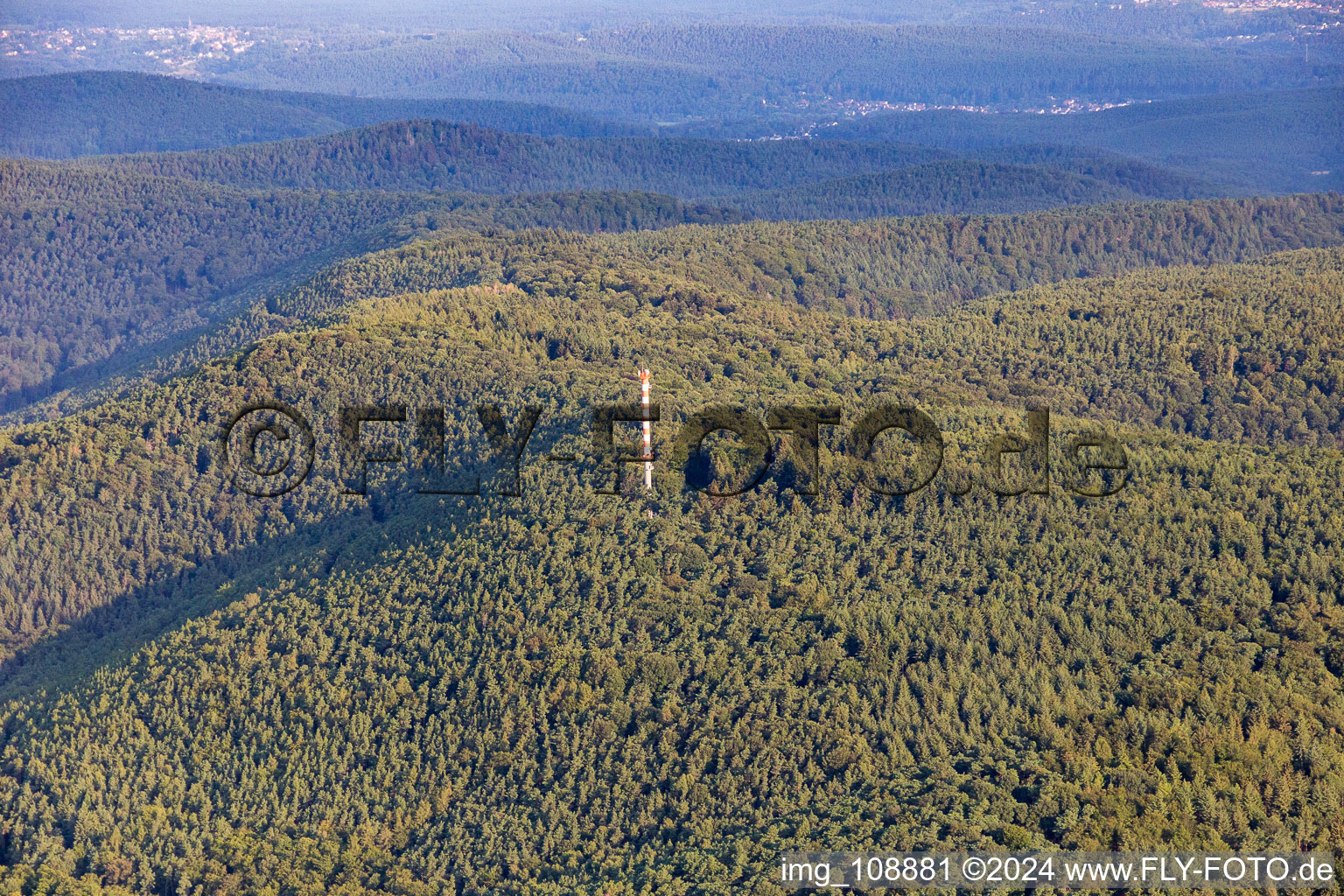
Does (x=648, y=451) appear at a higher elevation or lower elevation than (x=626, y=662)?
higher

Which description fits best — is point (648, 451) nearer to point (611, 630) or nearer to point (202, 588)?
point (611, 630)

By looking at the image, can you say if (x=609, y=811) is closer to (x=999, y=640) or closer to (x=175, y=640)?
(x=999, y=640)
